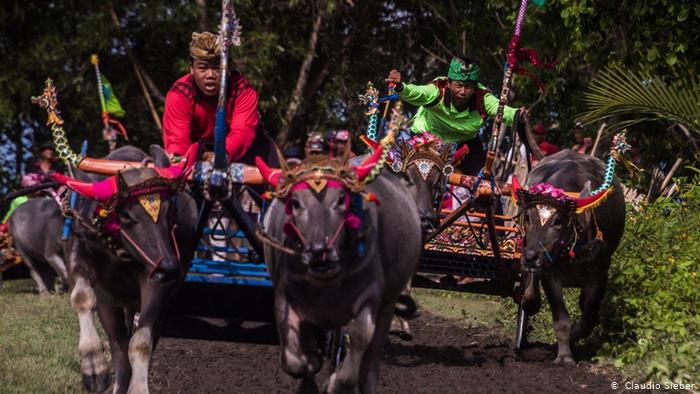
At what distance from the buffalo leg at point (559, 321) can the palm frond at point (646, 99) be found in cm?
199

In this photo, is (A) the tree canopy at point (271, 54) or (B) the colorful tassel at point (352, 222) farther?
(A) the tree canopy at point (271, 54)

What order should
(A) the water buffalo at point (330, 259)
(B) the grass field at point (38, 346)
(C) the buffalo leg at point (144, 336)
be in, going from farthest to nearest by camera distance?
→ (B) the grass field at point (38, 346) → (C) the buffalo leg at point (144, 336) → (A) the water buffalo at point (330, 259)

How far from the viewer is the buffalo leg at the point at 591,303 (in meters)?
10.7

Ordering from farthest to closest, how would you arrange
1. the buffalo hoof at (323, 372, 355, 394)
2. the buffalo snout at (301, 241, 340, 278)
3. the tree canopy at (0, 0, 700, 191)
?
the tree canopy at (0, 0, 700, 191) → the buffalo hoof at (323, 372, 355, 394) → the buffalo snout at (301, 241, 340, 278)

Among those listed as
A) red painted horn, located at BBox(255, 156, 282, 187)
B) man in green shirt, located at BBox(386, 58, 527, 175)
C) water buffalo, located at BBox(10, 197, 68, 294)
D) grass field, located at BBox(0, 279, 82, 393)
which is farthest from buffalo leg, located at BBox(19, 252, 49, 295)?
red painted horn, located at BBox(255, 156, 282, 187)

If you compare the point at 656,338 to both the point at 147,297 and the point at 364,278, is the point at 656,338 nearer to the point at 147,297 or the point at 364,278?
the point at 364,278

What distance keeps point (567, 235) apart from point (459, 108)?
1790 millimetres

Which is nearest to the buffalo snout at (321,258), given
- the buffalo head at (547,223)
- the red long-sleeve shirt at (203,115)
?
the red long-sleeve shirt at (203,115)

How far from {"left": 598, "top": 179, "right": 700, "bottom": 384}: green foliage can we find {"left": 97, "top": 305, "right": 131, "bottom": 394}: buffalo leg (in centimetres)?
367

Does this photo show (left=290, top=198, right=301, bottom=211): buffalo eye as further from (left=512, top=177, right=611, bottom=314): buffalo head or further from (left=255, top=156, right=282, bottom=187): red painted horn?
(left=512, top=177, right=611, bottom=314): buffalo head

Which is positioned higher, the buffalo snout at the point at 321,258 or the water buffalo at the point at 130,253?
the buffalo snout at the point at 321,258

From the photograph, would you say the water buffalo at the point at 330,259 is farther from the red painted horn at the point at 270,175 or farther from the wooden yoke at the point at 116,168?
the wooden yoke at the point at 116,168

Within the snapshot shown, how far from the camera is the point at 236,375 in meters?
9.53

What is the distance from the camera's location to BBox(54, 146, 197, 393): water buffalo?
734 centimetres
